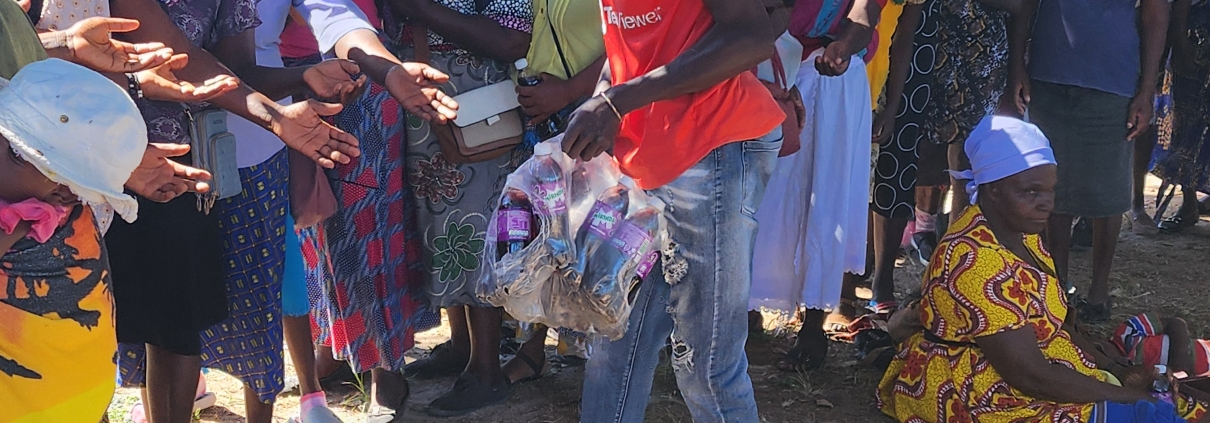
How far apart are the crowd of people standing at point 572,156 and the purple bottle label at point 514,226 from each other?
258 mm

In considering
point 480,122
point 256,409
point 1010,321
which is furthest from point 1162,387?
point 256,409

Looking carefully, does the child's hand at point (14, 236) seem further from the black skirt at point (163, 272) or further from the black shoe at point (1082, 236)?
the black shoe at point (1082, 236)

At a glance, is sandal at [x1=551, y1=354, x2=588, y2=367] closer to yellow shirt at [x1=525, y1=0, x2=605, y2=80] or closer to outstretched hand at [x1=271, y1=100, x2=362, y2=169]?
yellow shirt at [x1=525, y1=0, x2=605, y2=80]

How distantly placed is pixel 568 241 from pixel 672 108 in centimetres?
38

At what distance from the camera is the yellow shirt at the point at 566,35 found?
3.28 meters

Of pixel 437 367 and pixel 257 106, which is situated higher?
pixel 257 106

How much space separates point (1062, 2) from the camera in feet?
13.7

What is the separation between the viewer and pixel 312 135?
2.42 meters

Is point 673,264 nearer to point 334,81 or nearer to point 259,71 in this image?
point 334,81

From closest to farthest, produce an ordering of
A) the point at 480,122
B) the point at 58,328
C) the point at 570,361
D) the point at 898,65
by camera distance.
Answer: the point at 58,328, the point at 480,122, the point at 898,65, the point at 570,361

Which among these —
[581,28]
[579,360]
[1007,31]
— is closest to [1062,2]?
[1007,31]

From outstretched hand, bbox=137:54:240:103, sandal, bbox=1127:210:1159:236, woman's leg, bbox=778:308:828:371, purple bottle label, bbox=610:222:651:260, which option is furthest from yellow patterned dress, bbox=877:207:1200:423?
sandal, bbox=1127:210:1159:236

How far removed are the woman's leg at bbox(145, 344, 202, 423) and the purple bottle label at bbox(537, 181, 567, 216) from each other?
1.05m

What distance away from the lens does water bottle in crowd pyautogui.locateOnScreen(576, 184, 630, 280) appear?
246cm
